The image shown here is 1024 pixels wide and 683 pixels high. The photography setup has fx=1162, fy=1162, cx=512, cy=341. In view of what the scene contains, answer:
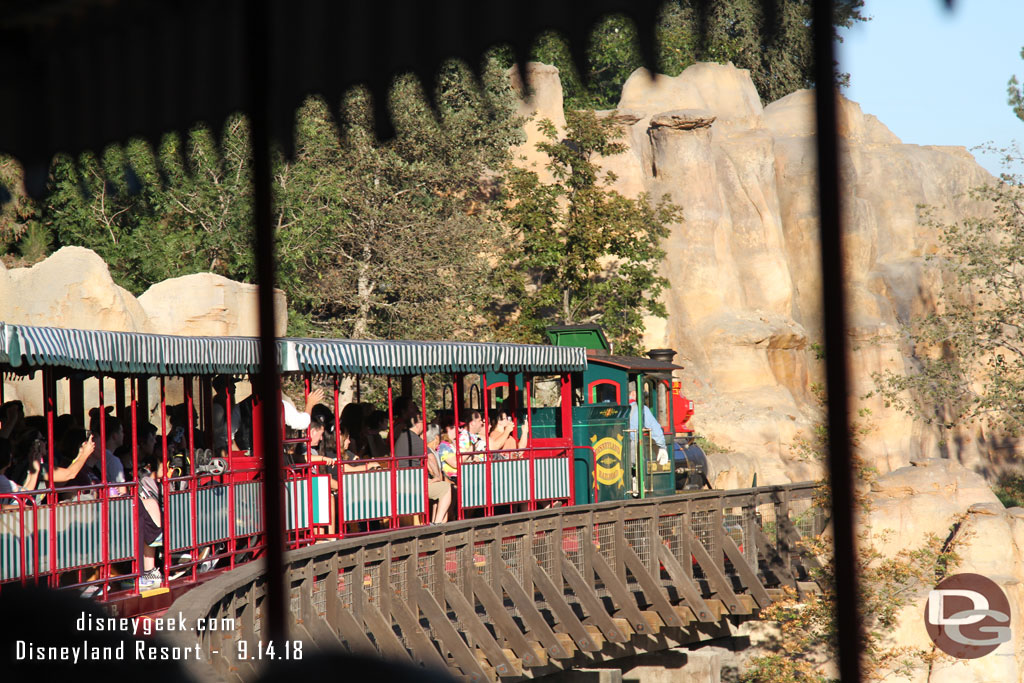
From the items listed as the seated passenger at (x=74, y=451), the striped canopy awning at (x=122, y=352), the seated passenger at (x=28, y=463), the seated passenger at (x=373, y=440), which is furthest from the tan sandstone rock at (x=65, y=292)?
the seated passenger at (x=28, y=463)

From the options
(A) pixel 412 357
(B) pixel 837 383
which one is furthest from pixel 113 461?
(B) pixel 837 383

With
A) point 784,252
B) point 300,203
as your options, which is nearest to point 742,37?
point 784,252

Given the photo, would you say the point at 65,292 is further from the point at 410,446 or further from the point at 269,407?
the point at 269,407

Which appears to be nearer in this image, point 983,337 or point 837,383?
point 837,383

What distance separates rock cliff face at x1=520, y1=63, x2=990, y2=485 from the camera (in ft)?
120

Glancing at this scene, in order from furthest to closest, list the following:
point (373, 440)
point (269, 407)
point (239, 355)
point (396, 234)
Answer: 1. point (396, 234)
2. point (373, 440)
3. point (239, 355)
4. point (269, 407)

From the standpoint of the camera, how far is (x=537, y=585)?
13.2 meters

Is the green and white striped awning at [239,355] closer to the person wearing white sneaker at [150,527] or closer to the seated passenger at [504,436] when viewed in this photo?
the seated passenger at [504,436]

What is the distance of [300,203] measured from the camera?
86.3ft

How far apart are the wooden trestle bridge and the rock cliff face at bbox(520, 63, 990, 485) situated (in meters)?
16.1

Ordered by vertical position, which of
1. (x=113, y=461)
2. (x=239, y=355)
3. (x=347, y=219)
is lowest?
(x=113, y=461)

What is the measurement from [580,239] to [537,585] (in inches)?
704

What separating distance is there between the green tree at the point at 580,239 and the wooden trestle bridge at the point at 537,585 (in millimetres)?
12479

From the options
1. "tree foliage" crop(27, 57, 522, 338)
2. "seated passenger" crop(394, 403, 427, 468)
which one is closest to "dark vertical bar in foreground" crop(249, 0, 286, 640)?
"seated passenger" crop(394, 403, 427, 468)
